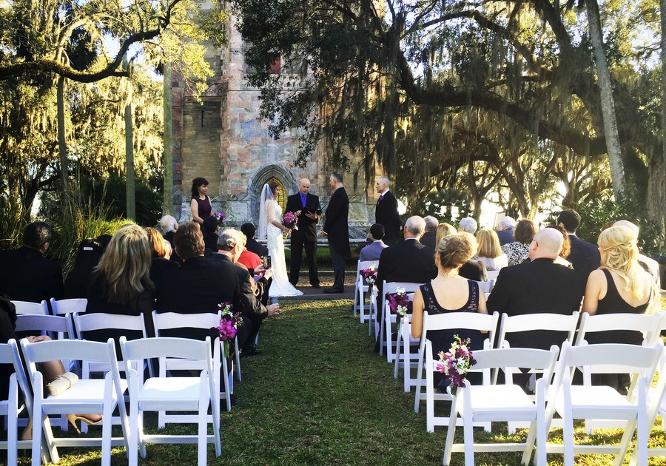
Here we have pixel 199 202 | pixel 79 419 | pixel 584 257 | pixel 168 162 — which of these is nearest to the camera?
pixel 79 419

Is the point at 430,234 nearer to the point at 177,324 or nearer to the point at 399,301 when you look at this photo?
the point at 399,301

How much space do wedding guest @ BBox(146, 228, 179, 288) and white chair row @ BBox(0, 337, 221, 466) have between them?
1266 mm

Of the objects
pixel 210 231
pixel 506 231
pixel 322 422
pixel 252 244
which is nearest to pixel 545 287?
pixel 322 422

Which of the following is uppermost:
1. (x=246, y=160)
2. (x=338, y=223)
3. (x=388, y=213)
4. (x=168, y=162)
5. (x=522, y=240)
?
(x=246, y=160)

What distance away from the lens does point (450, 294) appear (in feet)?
17.2

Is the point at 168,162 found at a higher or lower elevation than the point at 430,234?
higher

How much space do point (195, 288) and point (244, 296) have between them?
48 cm

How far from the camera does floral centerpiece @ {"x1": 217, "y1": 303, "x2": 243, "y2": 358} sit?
16.0 feet

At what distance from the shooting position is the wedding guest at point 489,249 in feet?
23.7

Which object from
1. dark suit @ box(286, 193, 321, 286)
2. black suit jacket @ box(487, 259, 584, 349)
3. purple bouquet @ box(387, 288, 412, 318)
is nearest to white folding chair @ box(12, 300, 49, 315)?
purple bouquet @ box(387, 288, 412, 318)

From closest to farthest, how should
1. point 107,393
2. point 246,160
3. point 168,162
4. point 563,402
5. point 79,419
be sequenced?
point 563,402 < point 107,393 < point 79,419 < point 168,162 < point 246,160

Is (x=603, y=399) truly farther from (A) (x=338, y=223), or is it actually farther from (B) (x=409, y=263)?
(A) (x=338, y=223)

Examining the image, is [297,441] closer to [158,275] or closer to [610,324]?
[158,275]

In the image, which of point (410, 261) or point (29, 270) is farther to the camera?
point (410, 261)
